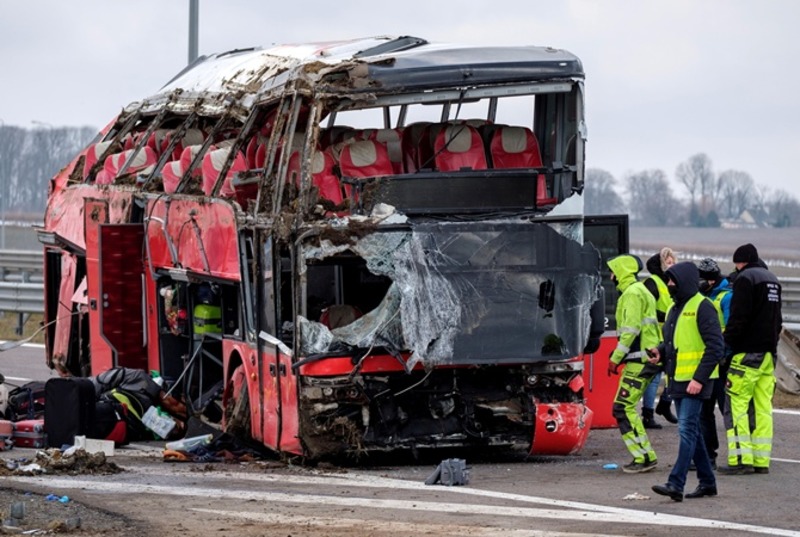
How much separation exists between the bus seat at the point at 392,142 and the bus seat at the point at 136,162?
411 cm

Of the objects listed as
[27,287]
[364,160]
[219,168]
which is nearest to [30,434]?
[219,168]

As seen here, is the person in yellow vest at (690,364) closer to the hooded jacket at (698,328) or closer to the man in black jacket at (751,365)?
the hooded jacket at (698,328)

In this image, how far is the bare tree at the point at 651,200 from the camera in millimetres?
102569

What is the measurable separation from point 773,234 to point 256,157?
6105cm

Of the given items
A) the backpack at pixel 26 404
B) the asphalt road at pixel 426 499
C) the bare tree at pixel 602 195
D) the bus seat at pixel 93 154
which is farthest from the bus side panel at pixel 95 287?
the bare tree at pixel 602 195

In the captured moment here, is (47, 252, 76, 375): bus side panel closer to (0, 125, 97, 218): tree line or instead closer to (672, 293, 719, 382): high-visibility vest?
(672, 293, 719, 382): high-visibility vest

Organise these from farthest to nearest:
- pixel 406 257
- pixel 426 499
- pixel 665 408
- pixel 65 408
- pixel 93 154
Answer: pixel 93 154
pixel 665 408
pixel 65 408
pixel 406 257
pixel 426 499

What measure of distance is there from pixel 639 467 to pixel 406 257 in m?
2.30

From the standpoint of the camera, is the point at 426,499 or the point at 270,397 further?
the point at 270,397

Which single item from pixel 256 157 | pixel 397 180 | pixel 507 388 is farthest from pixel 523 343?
pixel 256 157

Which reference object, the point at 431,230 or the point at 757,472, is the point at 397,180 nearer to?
the point at 431,230

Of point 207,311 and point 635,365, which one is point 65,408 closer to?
point 207,311

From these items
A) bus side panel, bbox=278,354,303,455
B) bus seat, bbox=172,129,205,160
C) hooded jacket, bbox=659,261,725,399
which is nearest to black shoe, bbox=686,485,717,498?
hooded jacket, bbox=659,261,725,399

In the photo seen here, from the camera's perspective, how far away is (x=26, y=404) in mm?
14695
